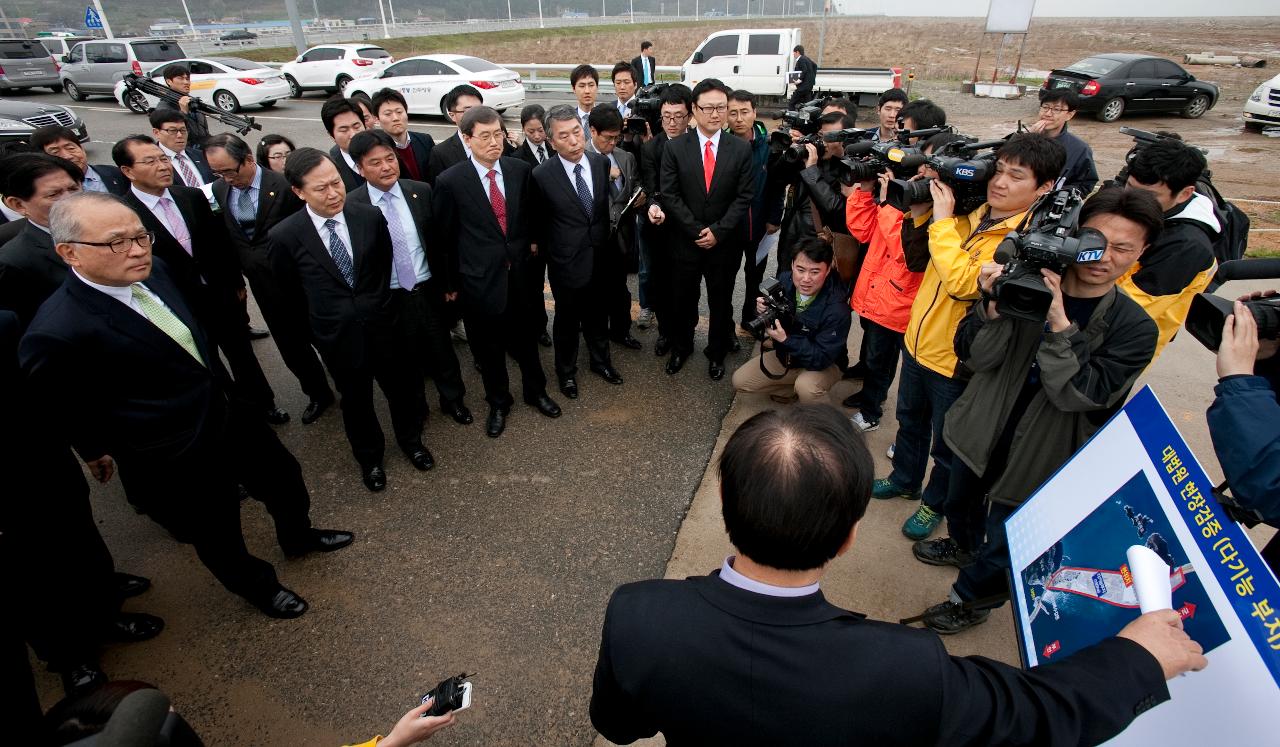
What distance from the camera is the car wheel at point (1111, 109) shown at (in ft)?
42.3

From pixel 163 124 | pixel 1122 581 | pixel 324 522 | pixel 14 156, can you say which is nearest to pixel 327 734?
pixel 324 522

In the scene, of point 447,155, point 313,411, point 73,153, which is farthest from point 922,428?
point 73,153

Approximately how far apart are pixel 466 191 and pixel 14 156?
2.16m

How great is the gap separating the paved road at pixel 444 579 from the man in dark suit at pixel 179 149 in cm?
214

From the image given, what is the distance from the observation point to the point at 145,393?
7.47 ft

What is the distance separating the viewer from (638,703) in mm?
1165

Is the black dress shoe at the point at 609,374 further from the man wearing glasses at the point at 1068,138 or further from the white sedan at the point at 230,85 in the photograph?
the white sedan at the point at 230,85

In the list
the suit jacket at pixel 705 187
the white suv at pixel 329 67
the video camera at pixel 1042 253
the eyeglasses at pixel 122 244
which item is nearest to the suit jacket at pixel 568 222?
the suit jacket at pixel 705 187

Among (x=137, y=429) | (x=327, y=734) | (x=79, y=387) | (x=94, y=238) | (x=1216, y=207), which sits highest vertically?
(x=94, y=238)

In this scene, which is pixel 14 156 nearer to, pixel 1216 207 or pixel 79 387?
pixel 79 387

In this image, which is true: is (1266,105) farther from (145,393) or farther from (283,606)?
(145,393)

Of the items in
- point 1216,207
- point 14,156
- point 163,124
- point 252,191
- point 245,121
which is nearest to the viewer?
point 14,156

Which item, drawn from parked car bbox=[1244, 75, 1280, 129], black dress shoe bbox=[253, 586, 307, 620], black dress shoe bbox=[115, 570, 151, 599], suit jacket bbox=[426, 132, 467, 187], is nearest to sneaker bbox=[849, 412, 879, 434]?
black dress shoe bbox=[253, 586, 307, 620]

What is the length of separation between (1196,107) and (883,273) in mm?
15571
